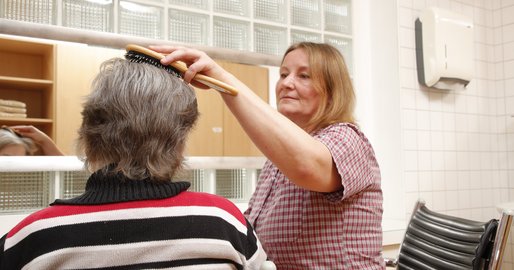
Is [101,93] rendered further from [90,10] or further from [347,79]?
[90,10]

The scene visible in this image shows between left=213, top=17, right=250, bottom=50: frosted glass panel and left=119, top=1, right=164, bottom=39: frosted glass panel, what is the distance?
0.96ft

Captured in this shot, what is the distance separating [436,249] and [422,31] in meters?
1.57

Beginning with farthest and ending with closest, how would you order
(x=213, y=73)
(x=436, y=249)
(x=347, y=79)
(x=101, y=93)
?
(x=436, y=249) → (x=347, y=79) → (x=213, y=73) → (x=101, y=93)

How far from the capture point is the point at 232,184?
2.23m

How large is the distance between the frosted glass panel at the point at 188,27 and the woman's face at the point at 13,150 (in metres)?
0.82

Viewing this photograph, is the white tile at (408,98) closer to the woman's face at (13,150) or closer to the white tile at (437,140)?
the white tile at (437,140)

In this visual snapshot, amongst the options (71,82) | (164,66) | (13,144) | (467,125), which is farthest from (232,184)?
(467,125)

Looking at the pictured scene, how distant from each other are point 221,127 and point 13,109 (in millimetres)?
909

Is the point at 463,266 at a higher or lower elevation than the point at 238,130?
lower

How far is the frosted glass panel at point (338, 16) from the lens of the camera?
8.39ft

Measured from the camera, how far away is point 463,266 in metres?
1.26

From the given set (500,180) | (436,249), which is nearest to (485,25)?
(500,180)

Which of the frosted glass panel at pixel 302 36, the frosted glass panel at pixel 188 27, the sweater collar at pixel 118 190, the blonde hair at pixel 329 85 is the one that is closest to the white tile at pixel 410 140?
the frosted glass panel at pixel 302 36

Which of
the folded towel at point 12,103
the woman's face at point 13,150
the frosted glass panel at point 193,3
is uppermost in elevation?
the frosted glass panel at point 193,3
